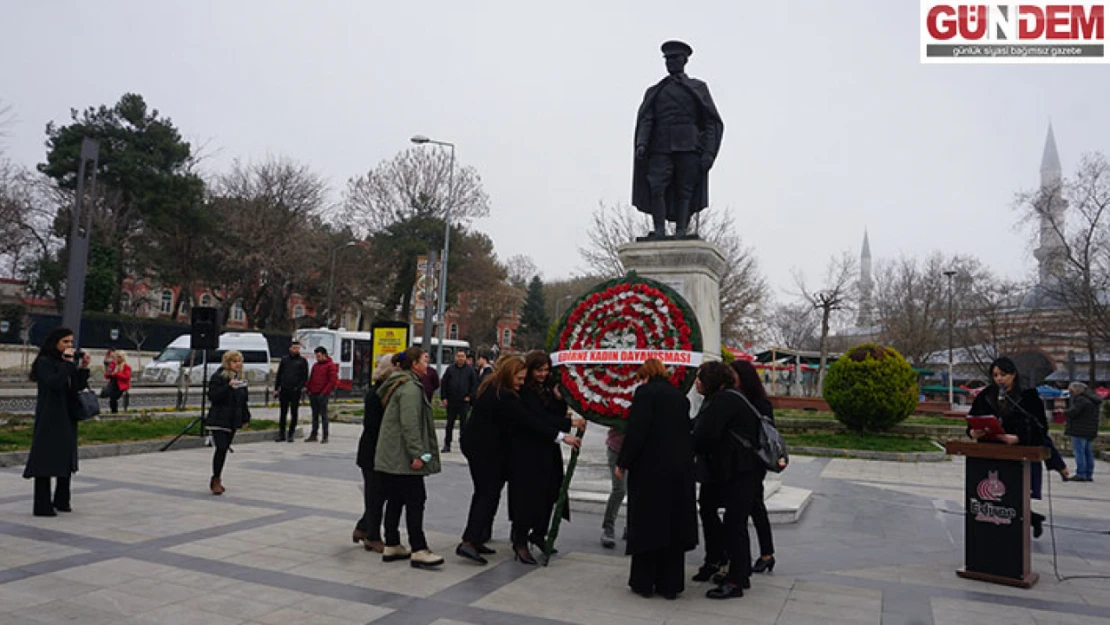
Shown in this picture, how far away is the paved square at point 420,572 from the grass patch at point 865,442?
6.83m

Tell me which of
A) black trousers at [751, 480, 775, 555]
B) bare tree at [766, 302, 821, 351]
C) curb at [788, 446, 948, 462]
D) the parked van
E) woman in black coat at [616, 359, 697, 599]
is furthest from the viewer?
bare tree at [766, 302, 821, 351]

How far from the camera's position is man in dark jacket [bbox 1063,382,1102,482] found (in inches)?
523

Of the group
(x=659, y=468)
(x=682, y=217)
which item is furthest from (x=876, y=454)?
(x=659, y=468)

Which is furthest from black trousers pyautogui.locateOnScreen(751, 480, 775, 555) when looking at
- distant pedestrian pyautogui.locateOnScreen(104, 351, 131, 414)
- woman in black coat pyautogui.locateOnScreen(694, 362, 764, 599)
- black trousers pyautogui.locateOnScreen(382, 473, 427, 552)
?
distant pedestrian pyautogui.locateOnScreen(104, 351, 131, 414)

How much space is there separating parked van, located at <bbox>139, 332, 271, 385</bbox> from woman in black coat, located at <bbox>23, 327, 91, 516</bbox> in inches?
892

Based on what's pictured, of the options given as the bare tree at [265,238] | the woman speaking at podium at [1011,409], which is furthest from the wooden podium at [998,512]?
the bare tree at [265,238]

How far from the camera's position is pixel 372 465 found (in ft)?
21.6

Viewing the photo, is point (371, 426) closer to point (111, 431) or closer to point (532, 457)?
point (532, 457)

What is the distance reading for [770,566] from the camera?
20.1ft

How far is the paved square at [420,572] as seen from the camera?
4844 millimetres

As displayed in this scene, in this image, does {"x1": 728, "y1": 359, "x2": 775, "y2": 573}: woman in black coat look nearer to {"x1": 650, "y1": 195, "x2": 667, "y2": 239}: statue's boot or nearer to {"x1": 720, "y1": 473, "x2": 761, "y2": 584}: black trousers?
{"x1": 720, "y1": 473, "x2": 761, "y2": 584}: black trousers

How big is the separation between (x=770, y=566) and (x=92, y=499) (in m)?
6.80

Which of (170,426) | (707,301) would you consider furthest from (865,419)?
(170,426)

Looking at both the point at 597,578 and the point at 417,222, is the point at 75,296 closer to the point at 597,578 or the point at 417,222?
the point at 597,578
